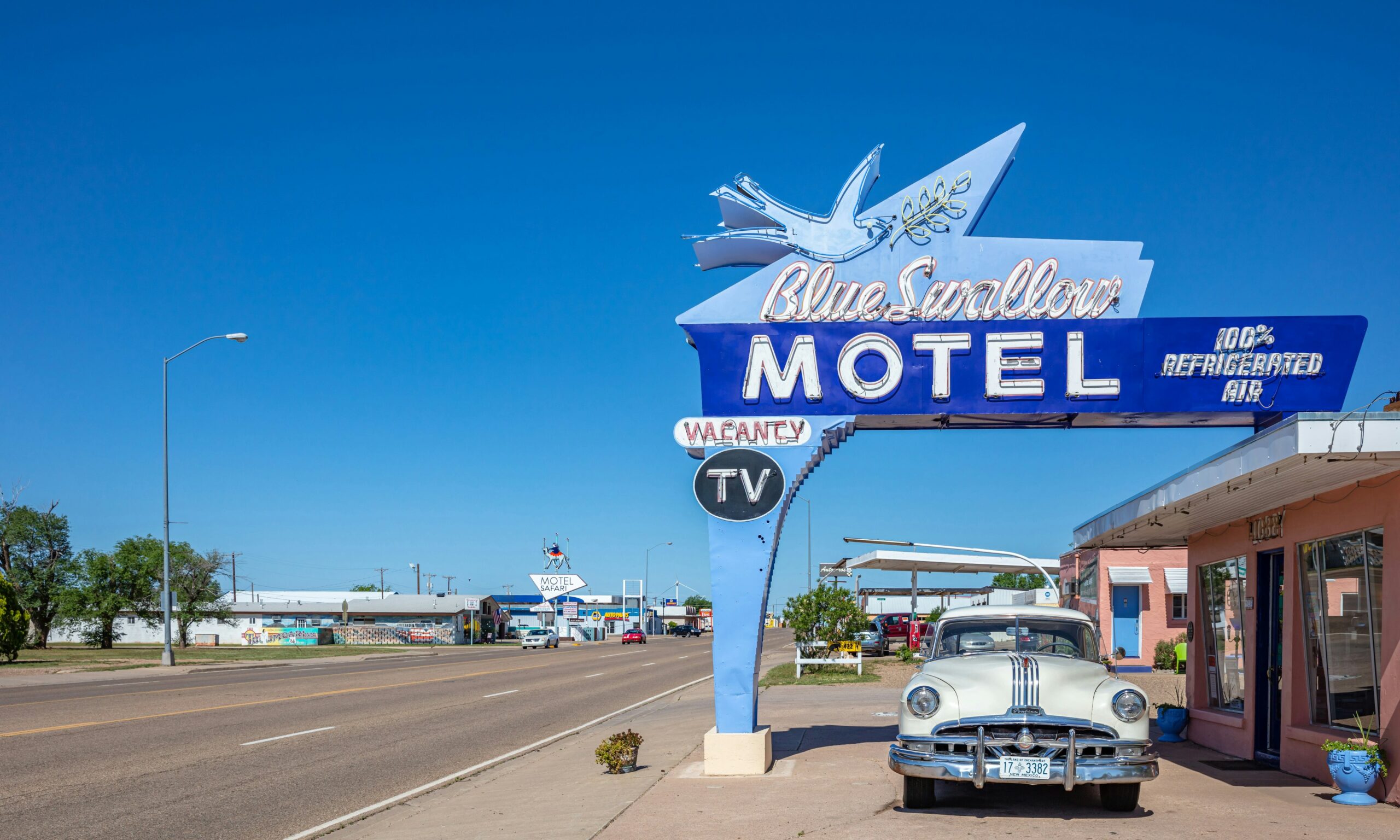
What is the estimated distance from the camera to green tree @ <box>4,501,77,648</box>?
63.0 meters

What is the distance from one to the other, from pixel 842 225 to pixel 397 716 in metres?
13.0

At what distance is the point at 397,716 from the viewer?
2055 centimetres

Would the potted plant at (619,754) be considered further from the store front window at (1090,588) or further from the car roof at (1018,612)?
the store front window at (1090,588)

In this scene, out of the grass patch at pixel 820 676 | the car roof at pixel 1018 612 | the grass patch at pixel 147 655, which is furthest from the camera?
the grass patch at pixel 147 655

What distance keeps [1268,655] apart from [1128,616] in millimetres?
23315

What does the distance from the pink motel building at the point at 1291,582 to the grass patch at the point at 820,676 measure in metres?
13.8

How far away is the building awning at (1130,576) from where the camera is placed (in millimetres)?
34031

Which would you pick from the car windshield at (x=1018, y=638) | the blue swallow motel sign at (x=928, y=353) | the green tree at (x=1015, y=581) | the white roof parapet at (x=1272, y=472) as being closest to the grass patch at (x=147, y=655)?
the blue swallow motel sign at (x=928, y=353)

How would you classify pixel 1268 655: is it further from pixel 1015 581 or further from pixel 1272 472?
pixel 1015 581

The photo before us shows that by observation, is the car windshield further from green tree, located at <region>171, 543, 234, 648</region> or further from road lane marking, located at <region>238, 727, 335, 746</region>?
green tree, located at <region>171, 543, 234, 648</region>

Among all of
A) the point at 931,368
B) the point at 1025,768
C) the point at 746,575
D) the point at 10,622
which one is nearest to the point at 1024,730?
the point at 1025,768

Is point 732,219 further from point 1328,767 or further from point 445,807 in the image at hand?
point 1328,767

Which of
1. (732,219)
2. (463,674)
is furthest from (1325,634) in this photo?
(463,674)

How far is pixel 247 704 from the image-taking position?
22.7 metres
